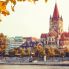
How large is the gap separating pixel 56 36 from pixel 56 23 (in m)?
3.79

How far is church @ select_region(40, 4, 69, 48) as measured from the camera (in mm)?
22656

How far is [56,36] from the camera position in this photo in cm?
2380

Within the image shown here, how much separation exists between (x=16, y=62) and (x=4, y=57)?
717 mm

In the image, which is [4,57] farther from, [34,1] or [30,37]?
[34,1]

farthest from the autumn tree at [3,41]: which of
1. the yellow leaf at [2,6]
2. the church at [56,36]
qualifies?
the yellow leaf at [2,6]

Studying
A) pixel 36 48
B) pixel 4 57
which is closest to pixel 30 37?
pixel 36 48

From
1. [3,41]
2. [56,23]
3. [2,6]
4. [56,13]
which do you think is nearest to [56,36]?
[56,13]

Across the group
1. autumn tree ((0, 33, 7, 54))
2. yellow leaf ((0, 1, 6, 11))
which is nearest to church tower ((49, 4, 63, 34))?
autumn tree ((0, 33, 7, 54))

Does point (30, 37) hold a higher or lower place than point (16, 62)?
higher

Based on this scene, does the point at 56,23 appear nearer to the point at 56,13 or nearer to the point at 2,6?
the point at 56,13

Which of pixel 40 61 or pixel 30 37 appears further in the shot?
pixel 30 37

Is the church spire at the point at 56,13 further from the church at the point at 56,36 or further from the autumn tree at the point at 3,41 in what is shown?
the autumn tree at the point at 3,41

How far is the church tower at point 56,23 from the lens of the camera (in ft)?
83.3

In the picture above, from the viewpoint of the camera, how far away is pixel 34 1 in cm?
81
